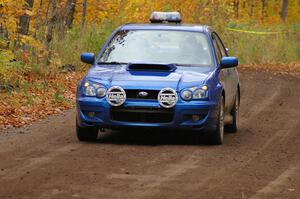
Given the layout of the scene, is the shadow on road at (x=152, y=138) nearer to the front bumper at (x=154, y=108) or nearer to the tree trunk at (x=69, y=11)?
the front bumper at (x=154, y=108)

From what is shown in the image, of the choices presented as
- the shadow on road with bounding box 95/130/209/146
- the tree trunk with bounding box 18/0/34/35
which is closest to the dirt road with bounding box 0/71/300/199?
the shadow on road with bounding box 95/130/209/146

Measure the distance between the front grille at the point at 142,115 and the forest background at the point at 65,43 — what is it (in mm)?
2773

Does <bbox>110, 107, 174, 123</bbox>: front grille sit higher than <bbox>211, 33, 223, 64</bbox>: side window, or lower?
lower

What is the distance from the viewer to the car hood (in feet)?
38.0


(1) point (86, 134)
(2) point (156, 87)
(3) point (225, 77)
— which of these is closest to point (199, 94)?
(2) point (156, 87)

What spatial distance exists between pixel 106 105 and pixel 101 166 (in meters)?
2.02

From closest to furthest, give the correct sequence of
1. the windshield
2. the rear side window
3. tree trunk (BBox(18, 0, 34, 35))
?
1. the windshield
2. the rear side window
3. tree trunk (BBox(18, 0, 34, 35))

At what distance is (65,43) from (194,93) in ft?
39.4

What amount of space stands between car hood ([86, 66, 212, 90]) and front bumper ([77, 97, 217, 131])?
0.22 metres

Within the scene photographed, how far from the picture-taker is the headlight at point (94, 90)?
459 inches

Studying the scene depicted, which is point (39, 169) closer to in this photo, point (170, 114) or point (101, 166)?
point (101, 166)

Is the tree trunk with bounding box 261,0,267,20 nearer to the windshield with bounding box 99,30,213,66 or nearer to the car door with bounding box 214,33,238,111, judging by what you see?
the car door with bounding box 214,33,238,111

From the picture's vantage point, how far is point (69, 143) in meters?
11.9

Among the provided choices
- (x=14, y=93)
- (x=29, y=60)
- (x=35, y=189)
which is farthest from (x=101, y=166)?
(x=29, y=60)
